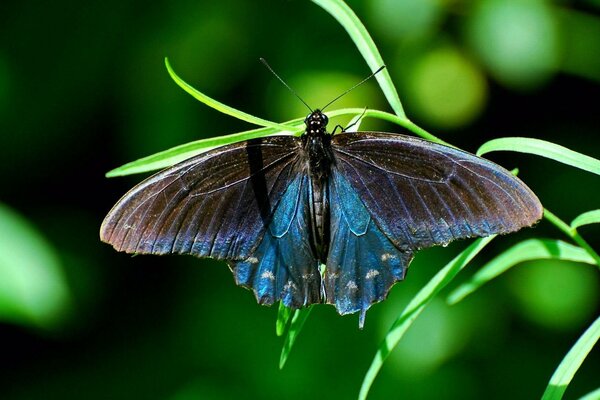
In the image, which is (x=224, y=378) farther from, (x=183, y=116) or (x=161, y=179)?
(x=161, y=179)

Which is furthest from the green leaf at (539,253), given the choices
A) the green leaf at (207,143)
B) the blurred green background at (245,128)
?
the blurred green background at (245,128)

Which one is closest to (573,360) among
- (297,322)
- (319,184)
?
(297,322)

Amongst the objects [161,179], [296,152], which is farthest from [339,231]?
[161,179]

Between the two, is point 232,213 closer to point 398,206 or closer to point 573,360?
point 398,206

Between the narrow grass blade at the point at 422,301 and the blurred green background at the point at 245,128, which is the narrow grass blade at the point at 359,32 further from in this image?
the blurred green background at the point at 245,128

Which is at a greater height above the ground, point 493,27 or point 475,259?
point 493,27

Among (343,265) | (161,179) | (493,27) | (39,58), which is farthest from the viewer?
(39,58)

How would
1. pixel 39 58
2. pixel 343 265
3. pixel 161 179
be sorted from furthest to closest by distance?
pixel 39 58, pixel 343 265, pixel 161 179
